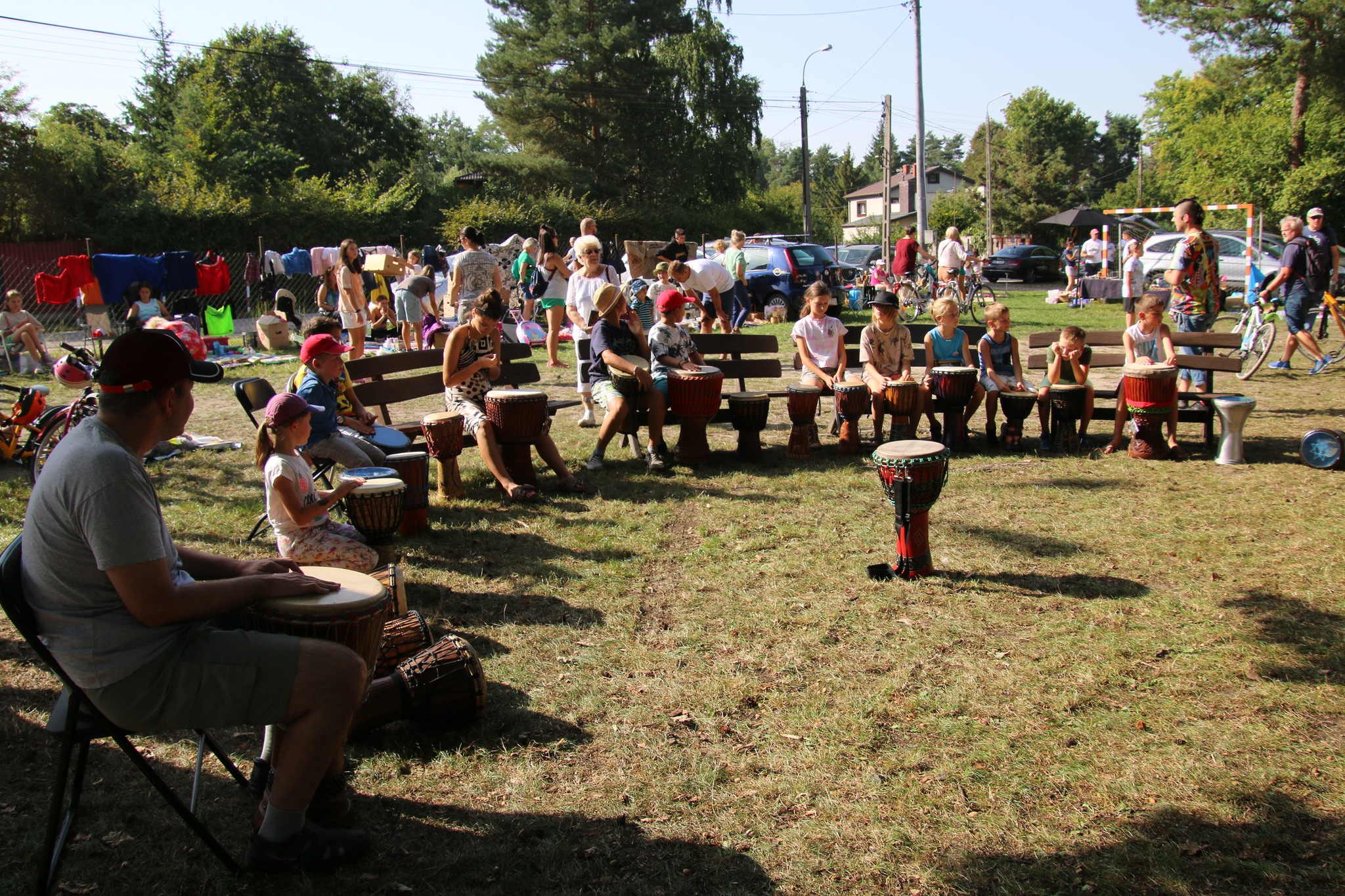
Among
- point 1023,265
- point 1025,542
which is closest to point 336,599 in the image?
point 1025,542

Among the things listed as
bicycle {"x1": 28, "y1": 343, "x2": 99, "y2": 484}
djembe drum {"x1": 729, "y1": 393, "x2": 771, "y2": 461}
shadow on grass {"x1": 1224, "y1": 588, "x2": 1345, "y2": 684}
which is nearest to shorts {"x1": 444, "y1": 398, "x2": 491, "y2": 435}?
djembe drum {"x1": 729, "y1": 393, "x2": 771, "y2": 461}

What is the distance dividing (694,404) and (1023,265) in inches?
1028

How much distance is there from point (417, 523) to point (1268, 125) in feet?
109

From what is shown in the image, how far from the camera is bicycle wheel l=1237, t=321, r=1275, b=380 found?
10.8 metres

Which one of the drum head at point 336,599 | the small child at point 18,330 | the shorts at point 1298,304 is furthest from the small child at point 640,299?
the small child at point 18,330

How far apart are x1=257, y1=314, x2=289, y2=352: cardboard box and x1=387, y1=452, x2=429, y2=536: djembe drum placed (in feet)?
37.7

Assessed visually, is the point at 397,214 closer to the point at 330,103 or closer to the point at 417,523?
the point at 330,103

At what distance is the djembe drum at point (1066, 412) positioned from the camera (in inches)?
309

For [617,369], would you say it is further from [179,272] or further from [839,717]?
[179,272]

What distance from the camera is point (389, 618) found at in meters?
4.01

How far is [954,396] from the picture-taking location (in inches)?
310

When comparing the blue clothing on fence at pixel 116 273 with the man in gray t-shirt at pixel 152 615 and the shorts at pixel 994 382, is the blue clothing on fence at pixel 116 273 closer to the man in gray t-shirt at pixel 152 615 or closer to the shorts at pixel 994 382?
the shorts at pixel 994 382

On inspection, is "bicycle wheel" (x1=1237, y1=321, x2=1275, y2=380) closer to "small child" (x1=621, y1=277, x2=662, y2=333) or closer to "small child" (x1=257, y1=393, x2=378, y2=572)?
"small child" (x1=621, y1=277, x2=662, y2=333)

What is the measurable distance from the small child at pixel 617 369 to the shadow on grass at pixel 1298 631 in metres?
4.30
